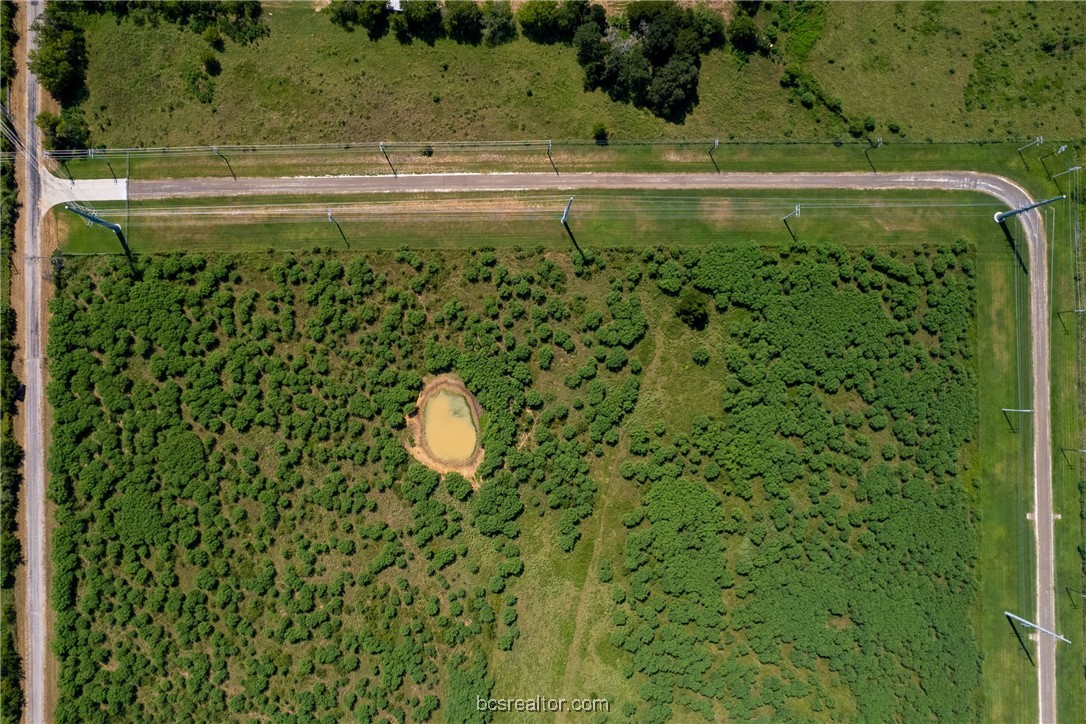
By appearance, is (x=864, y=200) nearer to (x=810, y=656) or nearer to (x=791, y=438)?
(x=791, y=438)

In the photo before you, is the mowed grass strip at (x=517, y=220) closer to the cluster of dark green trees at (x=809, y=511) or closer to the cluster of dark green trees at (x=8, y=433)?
the cluster of dark green trees at (x=809, y=511)

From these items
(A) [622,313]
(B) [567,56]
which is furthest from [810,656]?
(B) [567,56]

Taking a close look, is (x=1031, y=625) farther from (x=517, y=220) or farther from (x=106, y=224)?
(x=106, y=224)

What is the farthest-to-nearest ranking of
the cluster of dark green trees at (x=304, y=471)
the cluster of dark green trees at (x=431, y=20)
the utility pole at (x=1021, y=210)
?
the utility pole at (x=1021, y=210)
the cluster of dark green trees at (x=431, y=20)
the cluster of dark green trees at (x=304, y=471)

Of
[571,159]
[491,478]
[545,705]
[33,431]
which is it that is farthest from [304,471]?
[571,159]

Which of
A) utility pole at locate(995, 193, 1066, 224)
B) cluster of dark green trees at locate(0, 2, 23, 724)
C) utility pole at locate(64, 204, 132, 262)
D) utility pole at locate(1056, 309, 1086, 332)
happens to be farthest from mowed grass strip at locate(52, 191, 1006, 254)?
utility pole at locate(1056, 309, 1086, 332)

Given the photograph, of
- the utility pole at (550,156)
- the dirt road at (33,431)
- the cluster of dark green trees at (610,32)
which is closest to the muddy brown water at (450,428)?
the utility pole at (550,156)
